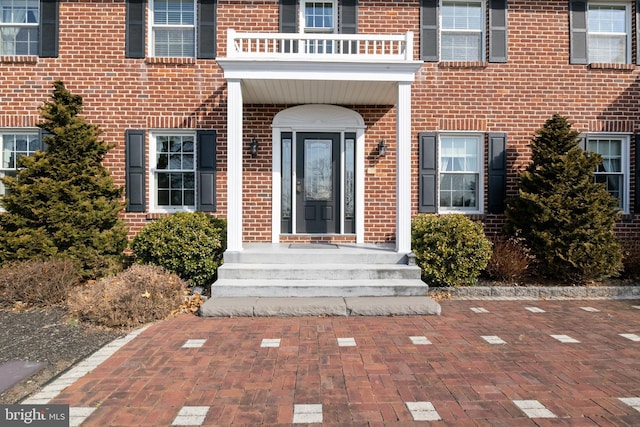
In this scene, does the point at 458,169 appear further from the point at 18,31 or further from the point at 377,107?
the point at 18,31

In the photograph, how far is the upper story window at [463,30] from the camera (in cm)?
784

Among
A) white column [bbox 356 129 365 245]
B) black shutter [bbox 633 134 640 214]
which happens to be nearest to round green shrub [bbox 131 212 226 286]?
white column [bbox 356 129 365 245]

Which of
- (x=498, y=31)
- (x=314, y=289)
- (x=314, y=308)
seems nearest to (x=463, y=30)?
(x=498, y=31)

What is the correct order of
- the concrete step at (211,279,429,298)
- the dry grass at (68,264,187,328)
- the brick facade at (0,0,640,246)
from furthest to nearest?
1. the brick facade at (0,0,640,246)
2. the concrete step at (211,279,429,298)
3. the dry grass at (68,264,187,328)

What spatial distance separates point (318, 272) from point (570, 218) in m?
4.44

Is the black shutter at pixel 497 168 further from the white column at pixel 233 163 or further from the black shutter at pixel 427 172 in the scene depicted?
the white column at pixel 233 163

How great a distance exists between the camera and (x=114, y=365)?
3711 millimetres

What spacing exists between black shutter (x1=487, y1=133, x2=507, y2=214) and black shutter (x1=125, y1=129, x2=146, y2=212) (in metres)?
7.07

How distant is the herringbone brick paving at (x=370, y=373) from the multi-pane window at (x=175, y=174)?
3.47 metres

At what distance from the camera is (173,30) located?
7.87 meters

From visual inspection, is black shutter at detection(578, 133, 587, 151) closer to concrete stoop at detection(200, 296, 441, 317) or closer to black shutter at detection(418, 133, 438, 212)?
black shutter at detection(418, 133, 438, 212)

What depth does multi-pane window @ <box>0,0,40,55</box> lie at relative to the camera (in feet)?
25.4

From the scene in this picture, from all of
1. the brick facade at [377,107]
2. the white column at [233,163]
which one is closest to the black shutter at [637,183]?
the brick facade at [377,107]

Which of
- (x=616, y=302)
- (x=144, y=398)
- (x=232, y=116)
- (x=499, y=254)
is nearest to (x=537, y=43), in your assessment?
(x=499, y=254)
